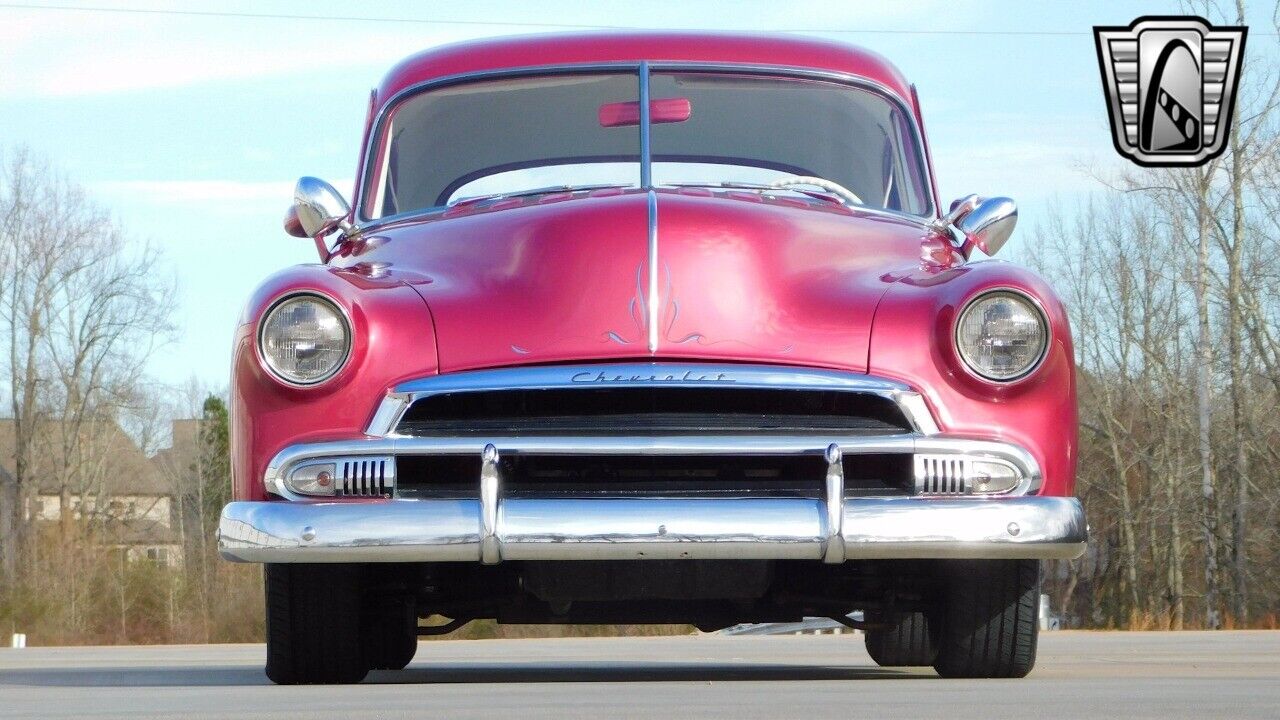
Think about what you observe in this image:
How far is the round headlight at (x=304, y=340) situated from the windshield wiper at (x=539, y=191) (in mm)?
1310

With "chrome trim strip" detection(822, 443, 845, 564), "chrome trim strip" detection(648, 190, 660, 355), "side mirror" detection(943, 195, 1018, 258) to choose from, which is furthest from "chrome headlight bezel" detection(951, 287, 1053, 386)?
"side mirror" detection(943, 195, 1018, 258)

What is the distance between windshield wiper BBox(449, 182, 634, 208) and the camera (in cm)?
559

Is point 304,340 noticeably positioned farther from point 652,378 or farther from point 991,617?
point 991,617

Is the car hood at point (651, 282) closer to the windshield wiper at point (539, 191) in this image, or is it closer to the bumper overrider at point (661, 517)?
the bumper overrider at point (661, 517)

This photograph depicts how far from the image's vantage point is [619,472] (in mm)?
4270

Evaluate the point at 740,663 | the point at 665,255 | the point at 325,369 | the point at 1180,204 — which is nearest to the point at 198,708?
the point at 325,369

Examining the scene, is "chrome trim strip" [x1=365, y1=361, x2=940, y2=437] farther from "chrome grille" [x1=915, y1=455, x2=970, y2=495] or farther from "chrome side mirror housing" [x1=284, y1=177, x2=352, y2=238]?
"chrome side mirror housing" [x1=284, y1=177, x2=352, y2=238]

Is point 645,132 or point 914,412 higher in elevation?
point 645,132

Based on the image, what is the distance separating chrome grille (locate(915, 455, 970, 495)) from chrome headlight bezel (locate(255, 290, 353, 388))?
1436 mm

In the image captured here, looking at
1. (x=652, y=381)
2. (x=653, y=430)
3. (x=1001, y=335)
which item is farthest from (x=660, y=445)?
(x=1001, y=335)

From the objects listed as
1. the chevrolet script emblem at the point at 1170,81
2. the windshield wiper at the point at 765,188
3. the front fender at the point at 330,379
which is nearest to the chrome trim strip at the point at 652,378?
the front fender at the point at 330,379

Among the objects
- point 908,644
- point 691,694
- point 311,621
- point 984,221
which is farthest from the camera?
point 908,644

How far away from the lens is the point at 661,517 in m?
4.05

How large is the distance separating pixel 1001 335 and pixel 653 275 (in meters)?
0.90
